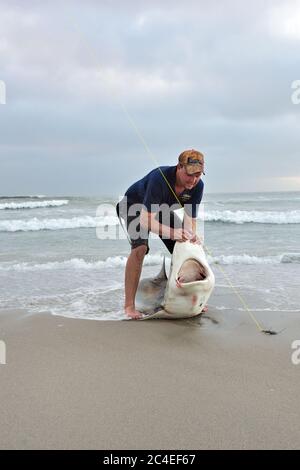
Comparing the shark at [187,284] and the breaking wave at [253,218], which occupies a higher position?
the shark at [187,284]

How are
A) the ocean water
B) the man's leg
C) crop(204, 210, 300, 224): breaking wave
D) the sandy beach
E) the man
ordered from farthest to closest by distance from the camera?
1. crop(204, 210, 300, 224): breaking wave
2. the ocean water
3. the man's leg
4. the man
5. the sandy beach

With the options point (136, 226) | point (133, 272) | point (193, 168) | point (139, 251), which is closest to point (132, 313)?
point (133, 272)

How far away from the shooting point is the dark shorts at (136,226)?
3.81 meters

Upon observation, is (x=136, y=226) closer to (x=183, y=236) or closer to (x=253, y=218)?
(x=183, y=236)

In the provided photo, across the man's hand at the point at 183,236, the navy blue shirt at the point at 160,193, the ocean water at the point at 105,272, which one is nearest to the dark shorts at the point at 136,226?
the navy blue shirt at the point at 160,193

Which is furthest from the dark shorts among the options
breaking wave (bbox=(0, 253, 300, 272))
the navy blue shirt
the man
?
breaking wave (bbox=(0, 253, 300, 272))

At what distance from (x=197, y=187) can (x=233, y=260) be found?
3496 mm

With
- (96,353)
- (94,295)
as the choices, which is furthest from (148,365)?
(94,295)

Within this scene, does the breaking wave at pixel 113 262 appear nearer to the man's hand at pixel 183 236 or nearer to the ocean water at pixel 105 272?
the ocean water at pixel 105 272

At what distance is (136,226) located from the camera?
391 centimetres

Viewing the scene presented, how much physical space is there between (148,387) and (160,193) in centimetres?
179

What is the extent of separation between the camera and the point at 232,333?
3.28m

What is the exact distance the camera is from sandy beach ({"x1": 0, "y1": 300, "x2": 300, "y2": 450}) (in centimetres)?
183

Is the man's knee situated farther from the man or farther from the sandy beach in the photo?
the sandy beach
